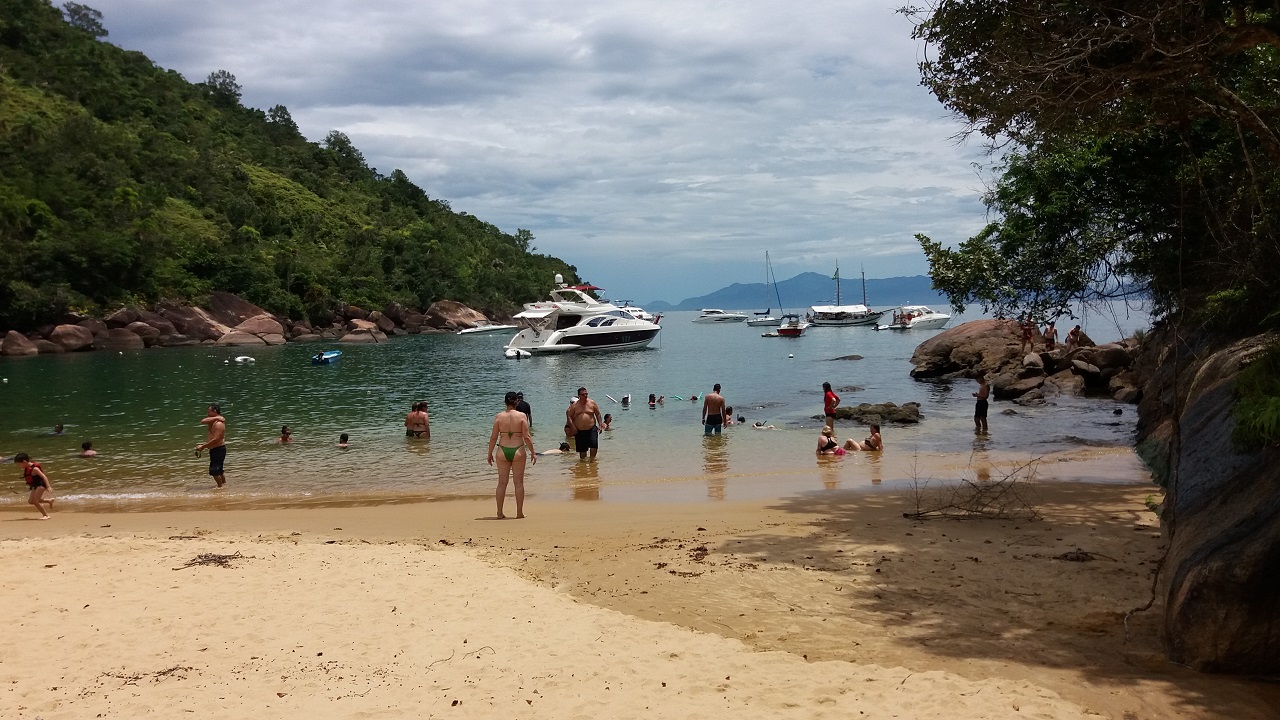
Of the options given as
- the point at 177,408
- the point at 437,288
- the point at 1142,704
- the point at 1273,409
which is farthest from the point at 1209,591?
the point at 437,288

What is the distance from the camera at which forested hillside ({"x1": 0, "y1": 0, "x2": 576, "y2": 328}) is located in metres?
57.2

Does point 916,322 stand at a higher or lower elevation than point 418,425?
higher

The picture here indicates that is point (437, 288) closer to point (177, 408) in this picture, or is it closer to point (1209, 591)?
point (177, 408)

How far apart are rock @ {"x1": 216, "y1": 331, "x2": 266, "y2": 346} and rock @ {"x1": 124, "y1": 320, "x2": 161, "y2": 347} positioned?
4.21 meters

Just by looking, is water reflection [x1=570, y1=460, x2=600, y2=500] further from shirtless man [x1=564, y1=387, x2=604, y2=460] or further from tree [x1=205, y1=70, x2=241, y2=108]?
tree [x1=205, y1=70, x2=241, y2=108]

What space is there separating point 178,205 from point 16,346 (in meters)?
26.3

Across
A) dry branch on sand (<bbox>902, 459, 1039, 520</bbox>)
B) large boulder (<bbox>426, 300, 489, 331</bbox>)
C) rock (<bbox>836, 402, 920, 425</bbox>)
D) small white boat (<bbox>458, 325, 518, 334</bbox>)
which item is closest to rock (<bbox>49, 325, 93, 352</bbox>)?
large boulder (<bbox>426, 300, 489, 331</bbox>)

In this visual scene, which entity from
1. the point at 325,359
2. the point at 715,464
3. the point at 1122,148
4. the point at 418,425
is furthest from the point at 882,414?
the point at 325,359

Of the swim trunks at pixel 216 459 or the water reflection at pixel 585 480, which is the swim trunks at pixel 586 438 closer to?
the water reflection at pixel 585 480

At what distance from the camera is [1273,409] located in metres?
5.74

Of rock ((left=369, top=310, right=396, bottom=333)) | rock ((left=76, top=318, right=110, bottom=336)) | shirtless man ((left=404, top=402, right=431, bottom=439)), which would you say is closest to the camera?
shirtless man ((left=404, top=402, right=431, bottom=439))

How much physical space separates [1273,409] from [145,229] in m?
71.1

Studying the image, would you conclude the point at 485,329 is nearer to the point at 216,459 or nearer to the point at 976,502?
the point at 216,459

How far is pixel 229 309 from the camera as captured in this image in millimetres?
64750
